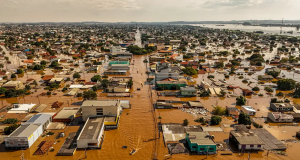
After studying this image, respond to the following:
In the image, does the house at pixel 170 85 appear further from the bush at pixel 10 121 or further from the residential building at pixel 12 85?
the residential building at pixel 12 85

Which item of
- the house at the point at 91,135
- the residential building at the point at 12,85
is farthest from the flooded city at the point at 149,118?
the residential building at the point at 12,85

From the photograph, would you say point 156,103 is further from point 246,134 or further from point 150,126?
point 246,134

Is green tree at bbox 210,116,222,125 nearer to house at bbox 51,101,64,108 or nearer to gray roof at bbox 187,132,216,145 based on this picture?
gray roof at bbox 187,132,216,145

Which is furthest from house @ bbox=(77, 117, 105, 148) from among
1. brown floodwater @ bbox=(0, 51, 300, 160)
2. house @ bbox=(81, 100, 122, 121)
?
house @ bbox=(81, 100, 122, 121)

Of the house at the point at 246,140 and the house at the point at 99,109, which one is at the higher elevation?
the house at the point at 99,109

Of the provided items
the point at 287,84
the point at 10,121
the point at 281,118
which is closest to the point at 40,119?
the point at 10,121

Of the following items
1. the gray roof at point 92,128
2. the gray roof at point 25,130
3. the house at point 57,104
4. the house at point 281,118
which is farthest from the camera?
the house at point 57,104

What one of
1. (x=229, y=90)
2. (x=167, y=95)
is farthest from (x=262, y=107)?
(x=167, y=95)
